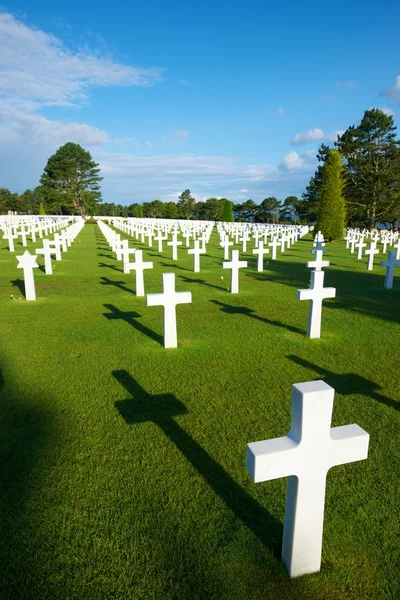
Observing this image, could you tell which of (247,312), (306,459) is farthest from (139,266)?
(306,459)

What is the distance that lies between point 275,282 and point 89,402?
750 cm

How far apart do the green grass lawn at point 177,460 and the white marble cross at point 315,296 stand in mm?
202

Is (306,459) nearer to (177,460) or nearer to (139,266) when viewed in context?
(177,460)

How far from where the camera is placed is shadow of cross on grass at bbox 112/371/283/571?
2.20m

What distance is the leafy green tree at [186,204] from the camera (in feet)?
273

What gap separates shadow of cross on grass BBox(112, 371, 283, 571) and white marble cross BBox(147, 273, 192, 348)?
0.99 meters

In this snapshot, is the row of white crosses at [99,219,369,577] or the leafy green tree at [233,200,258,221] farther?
the leafy green tree at [233,200,258,221]

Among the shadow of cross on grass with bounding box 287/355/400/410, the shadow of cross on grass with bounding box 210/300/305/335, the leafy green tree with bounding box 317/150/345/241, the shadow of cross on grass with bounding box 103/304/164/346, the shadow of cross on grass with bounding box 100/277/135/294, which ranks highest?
the leafy green tree with bounding box 317/150/345/241

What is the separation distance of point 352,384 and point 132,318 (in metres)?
3.77

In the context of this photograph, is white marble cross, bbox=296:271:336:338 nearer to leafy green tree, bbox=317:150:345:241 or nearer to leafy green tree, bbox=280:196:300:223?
leafy green tree, bbox=317:150:345:241

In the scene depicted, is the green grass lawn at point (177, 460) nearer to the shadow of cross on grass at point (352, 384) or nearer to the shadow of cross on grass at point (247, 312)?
the shadow of cross on grass at point (352, 384)

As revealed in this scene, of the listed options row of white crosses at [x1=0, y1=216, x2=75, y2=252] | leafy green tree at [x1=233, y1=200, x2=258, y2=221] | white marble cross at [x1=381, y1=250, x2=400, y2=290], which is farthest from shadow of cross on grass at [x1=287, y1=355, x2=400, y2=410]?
leafy green tree at [x1=233, y1=200, x2=258, y2=221]

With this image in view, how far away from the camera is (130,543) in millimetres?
2074

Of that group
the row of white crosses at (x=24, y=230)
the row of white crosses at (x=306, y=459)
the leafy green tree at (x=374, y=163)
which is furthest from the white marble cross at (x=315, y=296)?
the leafy green tree at (x=374, y=163)
